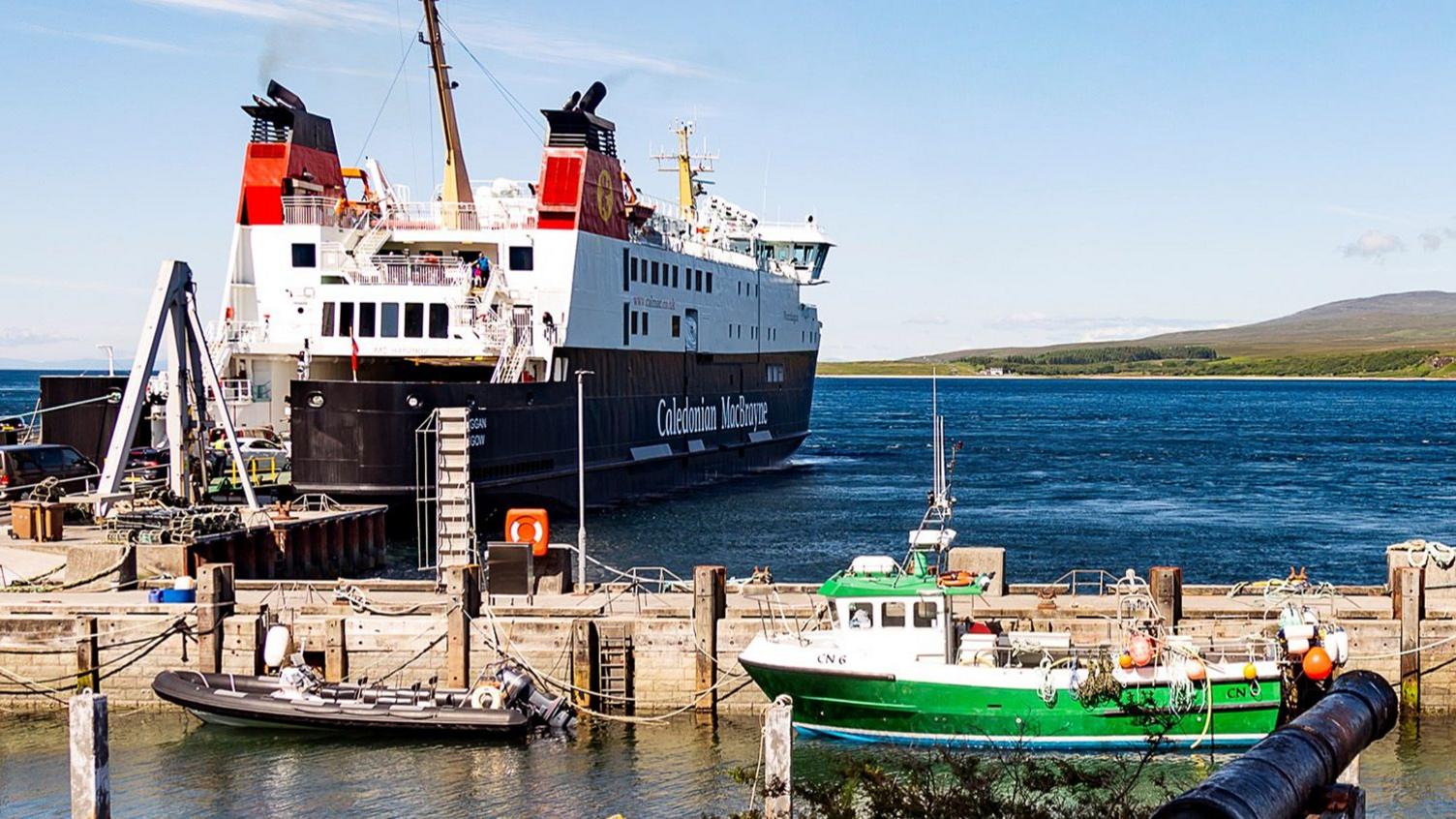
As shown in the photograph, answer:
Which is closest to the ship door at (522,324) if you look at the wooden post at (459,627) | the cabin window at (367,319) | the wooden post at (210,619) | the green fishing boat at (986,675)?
the cabin window at (367,319)

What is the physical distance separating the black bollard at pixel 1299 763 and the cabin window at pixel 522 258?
137 feet

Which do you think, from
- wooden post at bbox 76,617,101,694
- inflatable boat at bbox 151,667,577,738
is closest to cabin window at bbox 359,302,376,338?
wooden post at bbox 76,617,101,694

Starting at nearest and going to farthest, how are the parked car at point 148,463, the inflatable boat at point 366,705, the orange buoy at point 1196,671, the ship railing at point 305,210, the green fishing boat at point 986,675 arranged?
the orange buoy at point 1196,671 → the green fishing boat at point 986,675 → the inflatable boat at point 366,705 → the parked car at point 148,463 → the ship railing at point 305,210

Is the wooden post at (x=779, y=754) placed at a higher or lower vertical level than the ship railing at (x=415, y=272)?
lower

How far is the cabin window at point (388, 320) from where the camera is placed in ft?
149

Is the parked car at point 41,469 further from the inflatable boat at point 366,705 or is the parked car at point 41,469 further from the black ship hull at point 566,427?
the inflatable boat at point 366,705

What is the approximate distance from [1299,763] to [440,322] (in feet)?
134

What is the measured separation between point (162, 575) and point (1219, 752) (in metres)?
18.5

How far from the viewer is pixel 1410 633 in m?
22.4

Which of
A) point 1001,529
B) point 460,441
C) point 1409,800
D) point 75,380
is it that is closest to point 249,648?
point 460,441

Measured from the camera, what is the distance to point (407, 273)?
4619 cm

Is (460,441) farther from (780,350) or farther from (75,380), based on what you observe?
(780,350)

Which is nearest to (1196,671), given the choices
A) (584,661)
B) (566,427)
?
(584,661)

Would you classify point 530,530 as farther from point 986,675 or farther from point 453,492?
point 986,675
